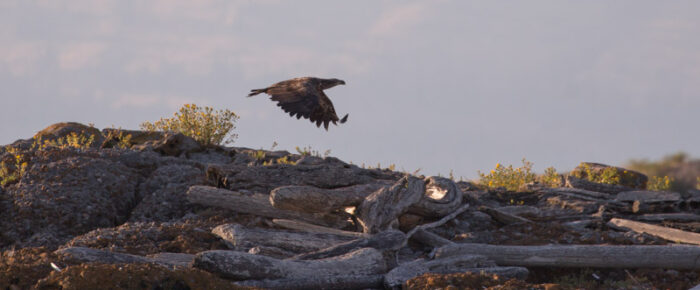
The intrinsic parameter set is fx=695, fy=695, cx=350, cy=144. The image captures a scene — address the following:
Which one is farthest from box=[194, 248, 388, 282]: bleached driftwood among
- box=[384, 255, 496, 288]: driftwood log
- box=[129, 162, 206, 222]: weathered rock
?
box=[129, 162, 206, 222]: weathered rock

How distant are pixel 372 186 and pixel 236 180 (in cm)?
267

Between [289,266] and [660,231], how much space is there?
7179 mm

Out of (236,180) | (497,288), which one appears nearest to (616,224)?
(497,288)

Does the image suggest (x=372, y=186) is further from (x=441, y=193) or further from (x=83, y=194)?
(x=83, y=194)

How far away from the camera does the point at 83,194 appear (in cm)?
1272

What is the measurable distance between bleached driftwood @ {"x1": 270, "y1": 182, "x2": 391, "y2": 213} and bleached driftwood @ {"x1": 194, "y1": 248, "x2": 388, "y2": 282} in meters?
1.95

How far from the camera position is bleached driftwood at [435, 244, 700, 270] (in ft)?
32.7

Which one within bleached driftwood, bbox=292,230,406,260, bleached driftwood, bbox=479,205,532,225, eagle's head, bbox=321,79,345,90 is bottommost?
bleached driftwood, bbox=292,230,406,260

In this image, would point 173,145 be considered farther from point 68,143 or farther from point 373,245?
point 373,245

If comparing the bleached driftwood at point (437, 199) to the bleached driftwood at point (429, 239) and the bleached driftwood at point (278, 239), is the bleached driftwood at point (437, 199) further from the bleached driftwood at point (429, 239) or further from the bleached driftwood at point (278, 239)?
the bleached driftwood at point (278, 239)

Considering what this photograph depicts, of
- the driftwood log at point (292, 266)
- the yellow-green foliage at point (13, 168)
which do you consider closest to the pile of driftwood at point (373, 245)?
the driftwood log at point (292, 266)

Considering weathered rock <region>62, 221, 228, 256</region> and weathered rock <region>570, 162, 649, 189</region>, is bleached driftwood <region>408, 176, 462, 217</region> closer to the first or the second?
weathered rock <region>62, 221, 228, 256</region>

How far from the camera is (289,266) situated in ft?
27.2

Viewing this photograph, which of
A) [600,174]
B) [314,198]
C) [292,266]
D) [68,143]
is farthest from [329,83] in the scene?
[600,174]
